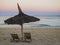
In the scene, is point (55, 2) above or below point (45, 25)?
above

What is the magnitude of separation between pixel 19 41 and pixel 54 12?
1.89m

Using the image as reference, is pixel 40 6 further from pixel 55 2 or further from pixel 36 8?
pixel 55 2

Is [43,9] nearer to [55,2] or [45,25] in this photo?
[55,2]

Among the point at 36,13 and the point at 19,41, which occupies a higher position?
the point at 36,13

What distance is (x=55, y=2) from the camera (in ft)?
22.9

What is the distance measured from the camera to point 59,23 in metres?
7.50

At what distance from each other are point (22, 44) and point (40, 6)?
197 centimetres

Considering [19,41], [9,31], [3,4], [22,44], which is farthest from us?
[9,31]

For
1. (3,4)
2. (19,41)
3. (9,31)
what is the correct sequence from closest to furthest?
(19,41) < (3,4) < (9,31)

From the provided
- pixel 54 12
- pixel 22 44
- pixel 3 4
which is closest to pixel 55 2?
pixel 54 12

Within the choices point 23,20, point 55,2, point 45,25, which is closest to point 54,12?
point 55,2

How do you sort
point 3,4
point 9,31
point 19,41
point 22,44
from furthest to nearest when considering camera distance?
point 9,31, point 3,4, point 19,41, point 22,44

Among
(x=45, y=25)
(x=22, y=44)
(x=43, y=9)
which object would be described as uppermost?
(x=43, y=9)

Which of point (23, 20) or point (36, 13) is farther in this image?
point (36, 13)
